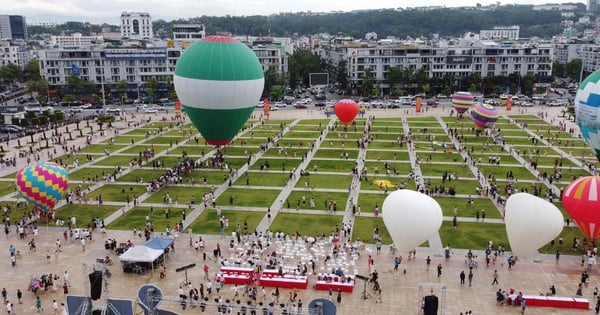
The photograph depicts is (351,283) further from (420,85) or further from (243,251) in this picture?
(420,85)

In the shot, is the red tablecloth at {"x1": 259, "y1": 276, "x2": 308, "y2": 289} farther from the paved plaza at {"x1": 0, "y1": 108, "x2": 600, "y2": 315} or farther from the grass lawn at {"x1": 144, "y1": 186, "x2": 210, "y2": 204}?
the grass lawn at {"x1": 144, "y1": 186, "x2": 210, "y2": 204}

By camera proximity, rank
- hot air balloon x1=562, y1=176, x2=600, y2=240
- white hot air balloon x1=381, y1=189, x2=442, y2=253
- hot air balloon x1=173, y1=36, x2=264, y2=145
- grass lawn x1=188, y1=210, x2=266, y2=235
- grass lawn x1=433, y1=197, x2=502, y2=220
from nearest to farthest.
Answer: white hot air balloon x1=381, y1=189, x2=442, y2=253, hot air balloon x1=562, y1=176, x2=600, y2=240, grass lawn x1=188, y1=210, x2=266, y2=235, grass lawn x1=433, y1=197, x2=502, y2=220, hot air balloon x1=173, y1=36, x2=264, y2=145

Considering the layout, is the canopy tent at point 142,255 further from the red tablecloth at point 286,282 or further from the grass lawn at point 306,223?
the grass lawn at point 306,223

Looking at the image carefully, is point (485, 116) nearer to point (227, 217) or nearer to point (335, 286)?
point (227, 217)

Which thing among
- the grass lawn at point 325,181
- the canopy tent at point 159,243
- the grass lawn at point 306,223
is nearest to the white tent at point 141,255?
the canopy tent at point 159,243

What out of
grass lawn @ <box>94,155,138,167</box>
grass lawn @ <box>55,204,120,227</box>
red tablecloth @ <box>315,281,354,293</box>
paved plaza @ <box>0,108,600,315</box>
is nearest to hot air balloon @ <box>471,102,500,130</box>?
paved plaza @ <box>0,108,600,315</box>

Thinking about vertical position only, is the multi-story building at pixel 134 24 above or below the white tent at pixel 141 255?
above

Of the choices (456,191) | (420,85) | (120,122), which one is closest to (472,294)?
(456,191)
